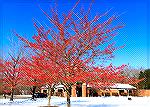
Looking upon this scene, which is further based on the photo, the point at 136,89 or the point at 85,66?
the point at 136,89

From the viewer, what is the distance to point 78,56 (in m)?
14.1

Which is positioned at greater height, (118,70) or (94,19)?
(94,19)

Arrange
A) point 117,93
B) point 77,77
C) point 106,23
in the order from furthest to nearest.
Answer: point 117,93
point 106,23
point 77,77

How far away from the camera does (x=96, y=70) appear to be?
1314 cm

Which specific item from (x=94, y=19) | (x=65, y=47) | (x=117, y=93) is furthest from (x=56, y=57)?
(x=117, y=93)

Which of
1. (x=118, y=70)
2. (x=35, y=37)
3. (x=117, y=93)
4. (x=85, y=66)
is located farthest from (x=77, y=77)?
(x=117, y=93)

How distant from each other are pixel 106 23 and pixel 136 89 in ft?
174

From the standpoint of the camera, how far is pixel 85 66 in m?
13.6

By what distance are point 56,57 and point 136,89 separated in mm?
53247

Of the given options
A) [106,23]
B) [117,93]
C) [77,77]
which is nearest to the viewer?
[77,77]

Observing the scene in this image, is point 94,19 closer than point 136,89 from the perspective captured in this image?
Yes

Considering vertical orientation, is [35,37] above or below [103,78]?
above

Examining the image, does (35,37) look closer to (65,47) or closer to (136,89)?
(65,47)

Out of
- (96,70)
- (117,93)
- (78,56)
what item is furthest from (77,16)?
(117,93)
